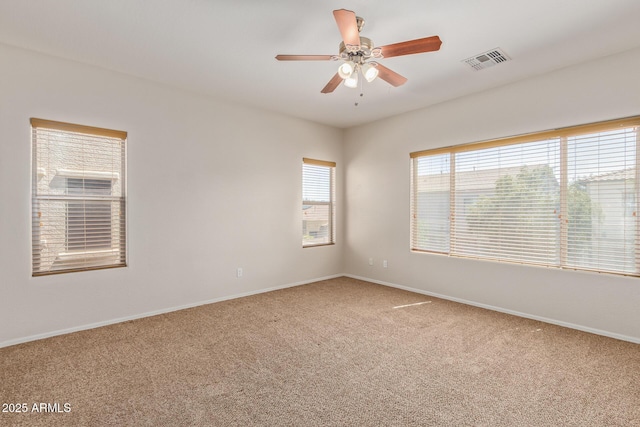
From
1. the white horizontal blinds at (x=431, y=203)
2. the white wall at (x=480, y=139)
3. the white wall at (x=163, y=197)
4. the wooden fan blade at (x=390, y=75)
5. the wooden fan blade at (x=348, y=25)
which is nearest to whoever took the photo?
the wooden fan blade at (x=348, y=25)

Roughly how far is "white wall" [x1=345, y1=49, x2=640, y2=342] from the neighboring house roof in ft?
1.01

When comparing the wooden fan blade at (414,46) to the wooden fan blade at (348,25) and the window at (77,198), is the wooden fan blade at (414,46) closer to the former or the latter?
the wooden fan blade at (348,25)

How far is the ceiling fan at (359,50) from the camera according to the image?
207 cm

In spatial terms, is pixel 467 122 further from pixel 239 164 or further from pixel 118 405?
pixel 118 405

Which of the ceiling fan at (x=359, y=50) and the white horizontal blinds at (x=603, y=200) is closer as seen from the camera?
the ceiling fan at (x=359, y=50)

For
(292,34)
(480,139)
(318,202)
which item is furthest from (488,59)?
(318,202)

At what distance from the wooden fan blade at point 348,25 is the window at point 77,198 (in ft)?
9.01

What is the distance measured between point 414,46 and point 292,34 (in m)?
1.10

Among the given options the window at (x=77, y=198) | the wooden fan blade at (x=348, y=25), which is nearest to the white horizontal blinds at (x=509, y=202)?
the wooden fan blade at (x=348, y=25)

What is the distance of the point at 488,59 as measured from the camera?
10.4 ft

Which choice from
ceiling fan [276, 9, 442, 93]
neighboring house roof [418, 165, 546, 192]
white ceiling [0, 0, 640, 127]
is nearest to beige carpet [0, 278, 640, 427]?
neighboring house roof [418, 165, 546, 192]

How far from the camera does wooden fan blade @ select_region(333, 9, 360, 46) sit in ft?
6.28

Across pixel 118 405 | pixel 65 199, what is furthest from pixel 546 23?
pixel 65 199

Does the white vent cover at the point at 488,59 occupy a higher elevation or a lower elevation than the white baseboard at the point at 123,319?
higher
